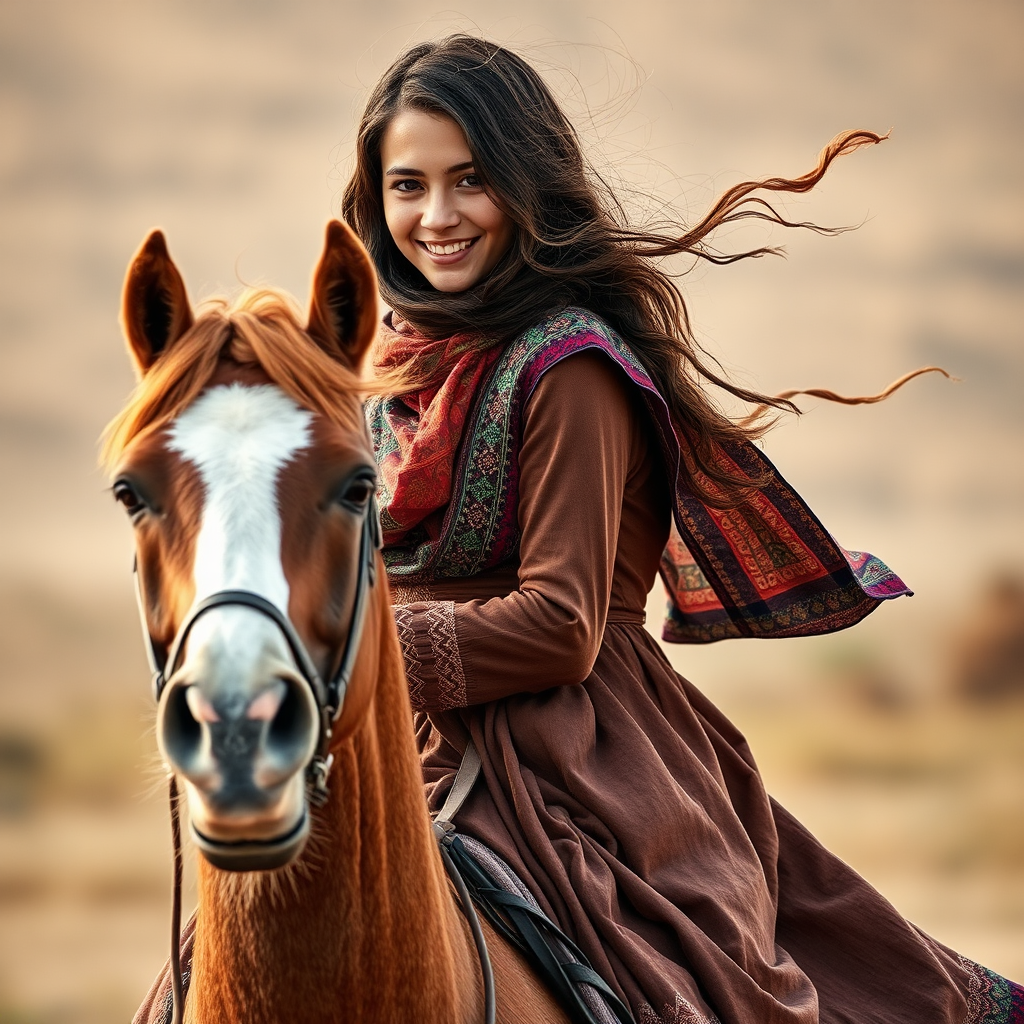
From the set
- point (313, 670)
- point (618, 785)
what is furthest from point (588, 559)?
point (313, 670)

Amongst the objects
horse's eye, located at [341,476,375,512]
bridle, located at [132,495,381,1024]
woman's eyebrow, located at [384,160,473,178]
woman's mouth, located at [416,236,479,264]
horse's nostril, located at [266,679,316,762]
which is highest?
woman's eyebrow, located at [384,160,473,178]

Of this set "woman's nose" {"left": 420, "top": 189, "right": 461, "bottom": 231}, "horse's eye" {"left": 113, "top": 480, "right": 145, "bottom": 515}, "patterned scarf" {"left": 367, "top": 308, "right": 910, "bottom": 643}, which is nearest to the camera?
"horse's eye" {"left": 113, "top": 480, "right": 145, "bottom": 515}

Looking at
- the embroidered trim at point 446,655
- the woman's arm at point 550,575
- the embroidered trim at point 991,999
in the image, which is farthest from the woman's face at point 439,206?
the embroidered trim at point 991,999

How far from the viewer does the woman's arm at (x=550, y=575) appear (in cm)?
234

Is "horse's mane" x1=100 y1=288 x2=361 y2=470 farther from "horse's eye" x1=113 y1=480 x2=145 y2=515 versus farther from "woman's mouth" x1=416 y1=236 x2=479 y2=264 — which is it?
"woman's mouth" x1=416 y1=236 x2=479 y2=264

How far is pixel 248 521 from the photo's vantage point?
1.53m

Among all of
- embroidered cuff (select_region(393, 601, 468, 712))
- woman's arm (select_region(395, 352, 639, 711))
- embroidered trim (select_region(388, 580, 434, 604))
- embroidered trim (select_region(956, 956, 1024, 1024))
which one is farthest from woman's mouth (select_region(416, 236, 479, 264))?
embroidered trim (select_region(956, 956, 1024, 1024))

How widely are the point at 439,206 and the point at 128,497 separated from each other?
1.35 meters

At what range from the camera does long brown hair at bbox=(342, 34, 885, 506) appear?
2.75 meters

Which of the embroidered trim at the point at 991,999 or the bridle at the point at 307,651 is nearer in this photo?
the bridle at the point at 307,651

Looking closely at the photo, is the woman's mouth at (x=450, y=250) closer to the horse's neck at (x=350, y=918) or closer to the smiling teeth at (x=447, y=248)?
the smiling teeth at (x=447, y=248)

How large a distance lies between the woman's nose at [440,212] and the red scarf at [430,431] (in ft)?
0.86

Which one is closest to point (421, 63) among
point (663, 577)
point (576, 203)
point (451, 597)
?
point (576, 203)

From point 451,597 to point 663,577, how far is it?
3.21ft
